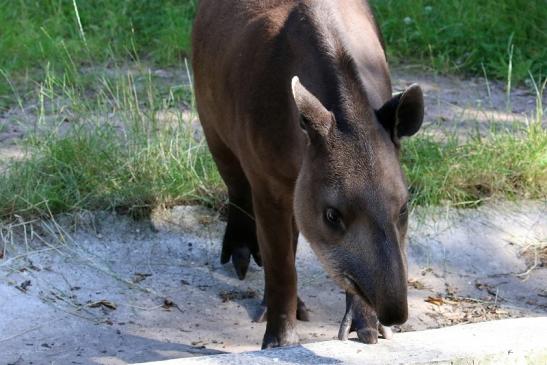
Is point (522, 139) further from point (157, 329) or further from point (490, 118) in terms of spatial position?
point (157, 329)

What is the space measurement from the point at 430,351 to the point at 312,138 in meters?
0.97

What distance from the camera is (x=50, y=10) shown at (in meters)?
9.47

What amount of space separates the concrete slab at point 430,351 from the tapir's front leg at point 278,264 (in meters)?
0.86

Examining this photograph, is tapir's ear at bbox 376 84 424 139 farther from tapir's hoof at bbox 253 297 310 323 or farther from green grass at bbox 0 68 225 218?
green grass at bbox 0 68 225 218

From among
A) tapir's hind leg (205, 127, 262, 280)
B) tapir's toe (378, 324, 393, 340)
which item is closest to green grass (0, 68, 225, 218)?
tapir's hind leg (205, 127, 262, 280)

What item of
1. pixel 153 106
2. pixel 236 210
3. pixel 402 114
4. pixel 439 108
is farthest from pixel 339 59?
pixel 439 108

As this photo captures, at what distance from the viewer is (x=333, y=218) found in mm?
4441

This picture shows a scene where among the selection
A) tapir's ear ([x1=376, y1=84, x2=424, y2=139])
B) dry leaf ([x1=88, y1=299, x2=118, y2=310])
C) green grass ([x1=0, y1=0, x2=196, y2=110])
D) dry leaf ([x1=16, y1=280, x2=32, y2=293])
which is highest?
tapir's ear ([x1=376, y1=84, x2=424, y2=139])

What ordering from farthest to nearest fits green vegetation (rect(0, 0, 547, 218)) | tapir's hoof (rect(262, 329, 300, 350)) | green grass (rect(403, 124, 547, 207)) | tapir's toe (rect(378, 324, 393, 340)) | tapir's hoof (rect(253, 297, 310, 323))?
green grass (rect(403, 124, 547, 207)) → green vegetation (rect(0, 0, 547, 218)) → tapir's hoof (rect(253, 297, 310, 323)) → tapir's hoof (rect(262, 329, 300, 350)) → tapir's toe (rect(378, 324, 393, 340))

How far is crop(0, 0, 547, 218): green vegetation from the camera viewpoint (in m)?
6.77

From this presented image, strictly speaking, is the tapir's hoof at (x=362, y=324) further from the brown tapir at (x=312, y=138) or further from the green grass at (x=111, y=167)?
the green grass at (x=111, y=167)

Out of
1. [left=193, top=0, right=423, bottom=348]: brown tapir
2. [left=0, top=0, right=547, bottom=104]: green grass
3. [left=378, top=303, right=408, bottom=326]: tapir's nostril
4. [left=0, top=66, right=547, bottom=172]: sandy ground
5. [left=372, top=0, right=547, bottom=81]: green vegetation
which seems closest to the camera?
[left=378, top=303, right=408, bottom=326]: tapir's nostril

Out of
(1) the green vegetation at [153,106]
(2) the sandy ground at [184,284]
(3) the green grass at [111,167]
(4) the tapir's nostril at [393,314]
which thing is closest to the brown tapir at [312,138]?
(4) the tapir's nostril at [393,314]

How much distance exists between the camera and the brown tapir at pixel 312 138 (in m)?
4.32
